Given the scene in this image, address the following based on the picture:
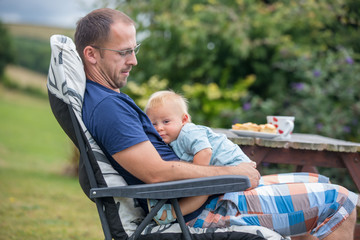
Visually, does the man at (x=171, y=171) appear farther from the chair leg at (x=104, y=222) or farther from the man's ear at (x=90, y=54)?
the chair leg at (x=104, y=222)

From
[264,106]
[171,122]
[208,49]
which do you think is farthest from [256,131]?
[208,49]

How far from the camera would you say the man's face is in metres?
1.96

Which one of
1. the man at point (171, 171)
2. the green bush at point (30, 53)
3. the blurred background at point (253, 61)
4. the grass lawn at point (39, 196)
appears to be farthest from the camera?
the green bush at point (30, 53)

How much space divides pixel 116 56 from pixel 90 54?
0.42 feet

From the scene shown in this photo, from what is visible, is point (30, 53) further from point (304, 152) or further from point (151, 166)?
point (151, 166)

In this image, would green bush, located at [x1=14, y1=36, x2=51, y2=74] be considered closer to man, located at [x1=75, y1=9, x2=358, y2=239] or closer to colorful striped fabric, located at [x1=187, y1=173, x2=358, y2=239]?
man, located at [x1=75, y1=9, x2=358, y2=239]

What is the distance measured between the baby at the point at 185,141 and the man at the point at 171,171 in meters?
0.08

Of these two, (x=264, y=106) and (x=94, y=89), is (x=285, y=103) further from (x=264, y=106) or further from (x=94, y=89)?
(x=94, y=89)

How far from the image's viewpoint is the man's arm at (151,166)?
5.71ft

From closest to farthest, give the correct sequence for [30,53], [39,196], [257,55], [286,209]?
[286,209] → [39,196] → [257,55] → [30,53]

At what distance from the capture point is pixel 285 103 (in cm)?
565

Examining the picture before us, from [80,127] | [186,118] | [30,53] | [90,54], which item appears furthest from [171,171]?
[30,53]

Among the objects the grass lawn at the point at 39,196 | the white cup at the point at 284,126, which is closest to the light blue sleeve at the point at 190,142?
the white cup at the point at 284,126

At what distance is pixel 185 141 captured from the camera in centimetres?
204
